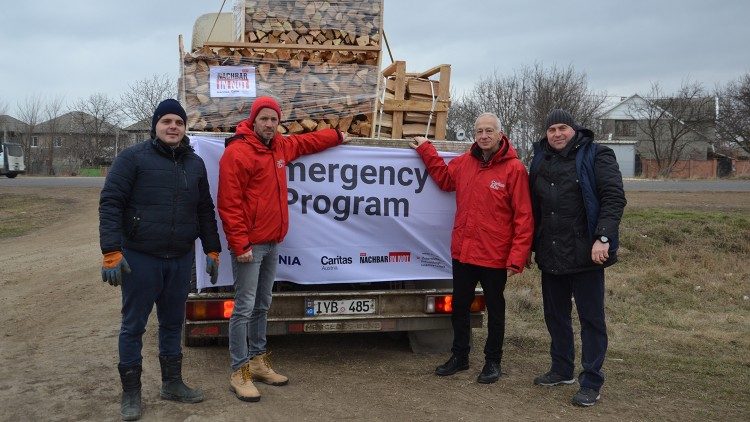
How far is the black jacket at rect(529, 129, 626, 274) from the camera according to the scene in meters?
4.64

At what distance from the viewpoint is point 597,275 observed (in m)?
4.80

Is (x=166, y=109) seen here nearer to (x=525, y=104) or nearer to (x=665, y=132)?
(x=525, y=104)

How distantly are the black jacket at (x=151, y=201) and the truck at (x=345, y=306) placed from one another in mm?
658

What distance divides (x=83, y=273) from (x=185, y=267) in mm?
6392

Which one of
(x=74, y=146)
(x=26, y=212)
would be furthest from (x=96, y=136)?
(x=26, y=212)

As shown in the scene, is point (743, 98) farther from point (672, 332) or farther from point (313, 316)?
point (313, 316)

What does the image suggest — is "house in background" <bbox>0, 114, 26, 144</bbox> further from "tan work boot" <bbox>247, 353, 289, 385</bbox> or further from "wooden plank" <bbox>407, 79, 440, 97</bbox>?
"tan work boot" <bbox>247, 353, 289, 385</bbox>

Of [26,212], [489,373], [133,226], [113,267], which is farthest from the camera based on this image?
[26,212]

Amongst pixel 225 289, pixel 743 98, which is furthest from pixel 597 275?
pixel 743 98

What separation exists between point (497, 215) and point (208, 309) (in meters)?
2.29

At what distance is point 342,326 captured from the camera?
5.34 metres

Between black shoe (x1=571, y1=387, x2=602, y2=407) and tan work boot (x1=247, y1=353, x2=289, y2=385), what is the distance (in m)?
2.11

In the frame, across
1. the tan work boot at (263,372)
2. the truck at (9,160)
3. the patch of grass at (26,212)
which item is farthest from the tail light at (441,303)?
the truck at (9,160)

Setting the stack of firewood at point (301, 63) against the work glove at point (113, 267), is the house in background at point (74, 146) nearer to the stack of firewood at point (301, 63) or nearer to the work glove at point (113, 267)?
the stack of firewood at point (301, 63)
